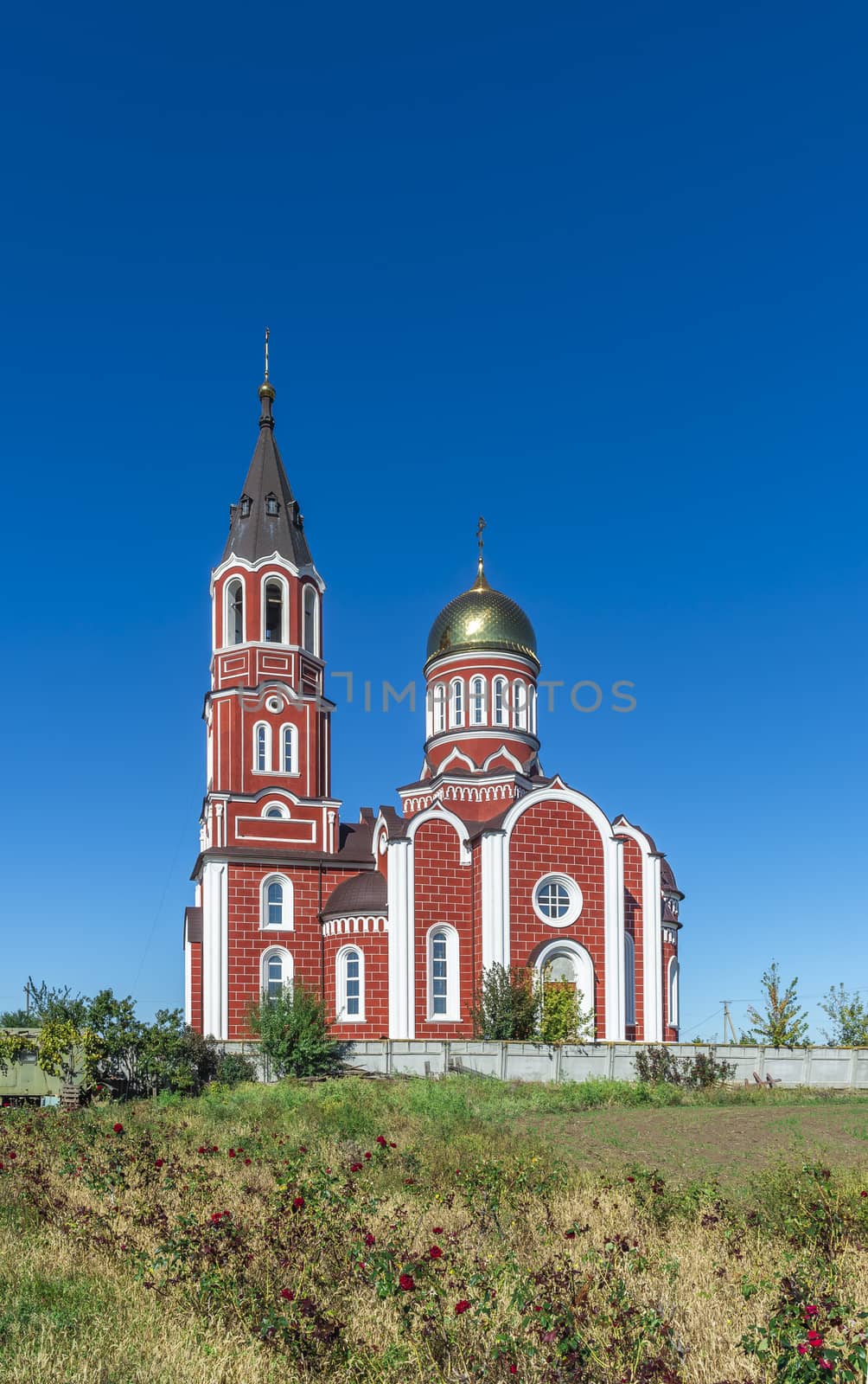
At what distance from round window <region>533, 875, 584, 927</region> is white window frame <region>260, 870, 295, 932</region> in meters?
7.04

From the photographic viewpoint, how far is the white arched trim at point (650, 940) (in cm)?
3438

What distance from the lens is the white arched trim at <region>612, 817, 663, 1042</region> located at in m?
34.4

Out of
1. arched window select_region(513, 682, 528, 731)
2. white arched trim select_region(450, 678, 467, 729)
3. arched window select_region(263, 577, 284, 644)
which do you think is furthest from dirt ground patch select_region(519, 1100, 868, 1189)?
arched window select_region(263, 577, 284, 644)

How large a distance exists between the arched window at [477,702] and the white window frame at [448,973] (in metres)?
8.19

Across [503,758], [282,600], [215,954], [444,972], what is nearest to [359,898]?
[444,972]

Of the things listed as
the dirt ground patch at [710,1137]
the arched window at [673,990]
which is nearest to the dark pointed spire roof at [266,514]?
the arched window at [673,990]

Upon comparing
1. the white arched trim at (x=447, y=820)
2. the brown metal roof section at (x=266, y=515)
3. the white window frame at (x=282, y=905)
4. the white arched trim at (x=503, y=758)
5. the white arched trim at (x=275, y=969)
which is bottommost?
the white arched trim at (x=275, y=969)

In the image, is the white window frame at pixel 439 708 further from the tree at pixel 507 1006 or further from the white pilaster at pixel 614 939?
the tree at pixel 507 1006

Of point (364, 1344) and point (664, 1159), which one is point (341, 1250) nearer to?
point (364, 1344)

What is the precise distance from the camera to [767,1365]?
20.3 feet

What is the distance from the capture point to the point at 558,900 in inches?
1351

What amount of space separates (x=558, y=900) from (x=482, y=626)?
1055cm

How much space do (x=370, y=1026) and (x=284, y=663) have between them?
35.9ft

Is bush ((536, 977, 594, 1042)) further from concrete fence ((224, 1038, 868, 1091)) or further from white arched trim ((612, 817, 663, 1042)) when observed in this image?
concrete fence ((224, 1038, 868, 1091))
